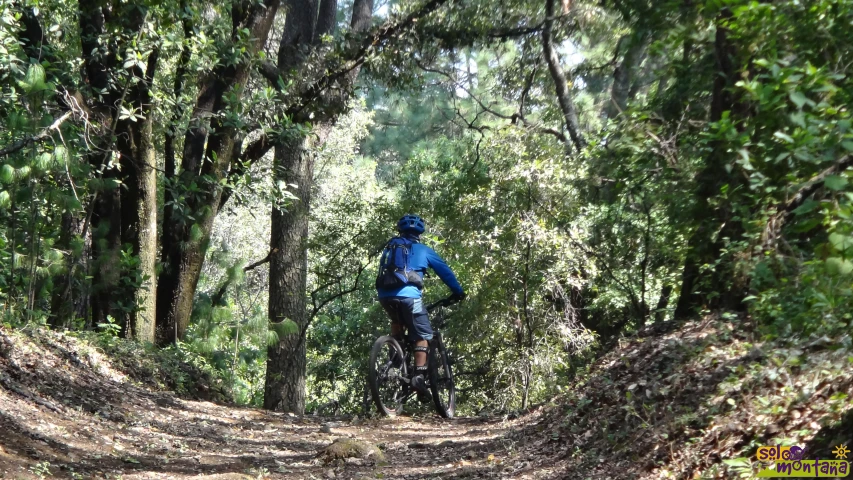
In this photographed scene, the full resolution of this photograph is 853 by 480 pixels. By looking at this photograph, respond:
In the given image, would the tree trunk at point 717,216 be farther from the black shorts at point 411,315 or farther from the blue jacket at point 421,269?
the black shorts at point 411,315

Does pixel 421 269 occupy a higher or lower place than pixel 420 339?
higher

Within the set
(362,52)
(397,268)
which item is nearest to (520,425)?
(397,268)

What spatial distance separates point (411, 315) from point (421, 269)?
499mm

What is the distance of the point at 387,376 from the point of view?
27.7 ft

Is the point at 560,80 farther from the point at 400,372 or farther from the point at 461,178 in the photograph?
the point at 400,372

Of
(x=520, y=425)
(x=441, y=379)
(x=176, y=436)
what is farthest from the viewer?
(x=441, y=379)

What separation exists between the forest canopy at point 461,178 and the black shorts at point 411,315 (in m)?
1.71

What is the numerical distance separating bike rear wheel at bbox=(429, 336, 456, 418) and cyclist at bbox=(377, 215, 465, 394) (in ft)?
0.41

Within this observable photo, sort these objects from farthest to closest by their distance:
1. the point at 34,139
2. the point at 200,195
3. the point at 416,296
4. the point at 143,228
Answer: the point at 143,228
the point at 200,195
the point at 416,296
the point at 34,139

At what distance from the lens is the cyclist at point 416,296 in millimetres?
8383

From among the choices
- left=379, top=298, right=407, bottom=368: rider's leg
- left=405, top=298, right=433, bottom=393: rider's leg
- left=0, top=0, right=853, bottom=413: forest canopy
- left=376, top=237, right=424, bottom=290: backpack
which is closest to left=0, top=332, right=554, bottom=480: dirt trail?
left=405, top=298, right=433, bottom=393: rider's leg

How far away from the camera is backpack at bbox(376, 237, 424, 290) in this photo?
27.2 feet

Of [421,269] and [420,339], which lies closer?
[421,269]

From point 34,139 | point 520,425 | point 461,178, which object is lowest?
point 520,425
